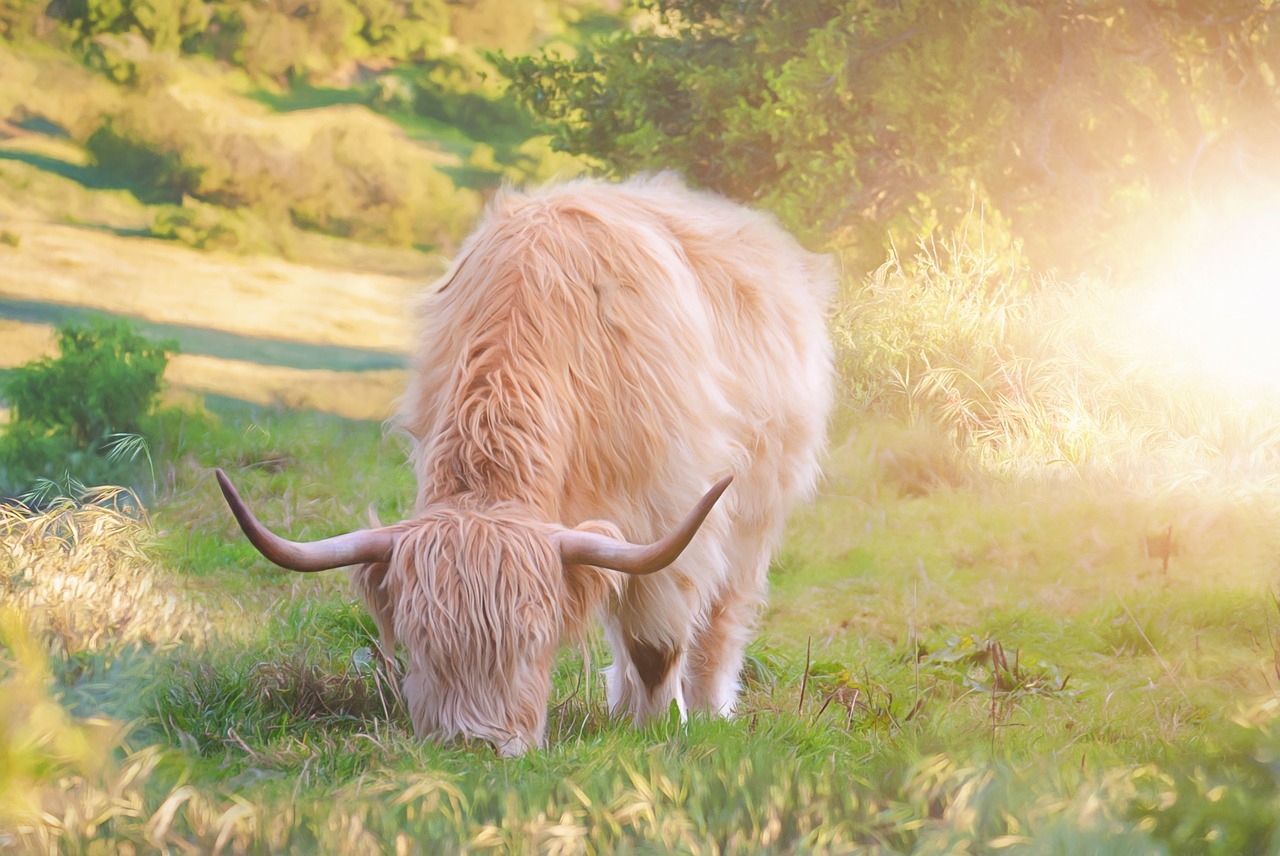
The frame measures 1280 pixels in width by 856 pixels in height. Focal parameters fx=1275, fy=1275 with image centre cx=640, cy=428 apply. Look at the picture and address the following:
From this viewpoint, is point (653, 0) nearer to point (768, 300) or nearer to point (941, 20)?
point (941, 20)

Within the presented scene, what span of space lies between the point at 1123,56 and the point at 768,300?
11.7 ft

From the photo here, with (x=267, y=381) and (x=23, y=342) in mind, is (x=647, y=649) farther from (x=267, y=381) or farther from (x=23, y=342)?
(x=23, y=342)

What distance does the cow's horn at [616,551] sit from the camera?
339 centimetres

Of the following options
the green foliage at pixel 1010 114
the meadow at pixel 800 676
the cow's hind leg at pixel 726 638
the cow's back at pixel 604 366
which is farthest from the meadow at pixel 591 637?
the cow's back at pixel 604 366

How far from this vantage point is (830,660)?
550cm

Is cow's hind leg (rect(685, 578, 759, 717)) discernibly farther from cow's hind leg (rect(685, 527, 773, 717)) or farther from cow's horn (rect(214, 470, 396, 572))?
cow's horn (rect(214, 470, 396, 572))

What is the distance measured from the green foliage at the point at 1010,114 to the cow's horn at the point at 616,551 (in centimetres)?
422

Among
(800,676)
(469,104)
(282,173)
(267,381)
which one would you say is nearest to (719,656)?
(800,676)

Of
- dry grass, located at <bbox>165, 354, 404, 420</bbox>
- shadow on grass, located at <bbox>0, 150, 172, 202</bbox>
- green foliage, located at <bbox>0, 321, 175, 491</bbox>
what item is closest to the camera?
green foliage, located at <bbox>0, 321, 175, 491</bbox>

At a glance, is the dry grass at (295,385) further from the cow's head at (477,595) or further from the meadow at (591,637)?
the cow's head at (477,595)

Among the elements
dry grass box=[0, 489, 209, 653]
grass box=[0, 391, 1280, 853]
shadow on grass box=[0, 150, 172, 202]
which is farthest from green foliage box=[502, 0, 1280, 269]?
shadow on grass box=[0, 150, 172, 202]

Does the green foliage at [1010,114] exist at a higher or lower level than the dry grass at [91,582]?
higher

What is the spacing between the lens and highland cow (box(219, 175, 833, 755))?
3447mm

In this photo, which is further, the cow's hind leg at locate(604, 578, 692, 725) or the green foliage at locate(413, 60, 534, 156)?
the green foliage at locate(413, 60, 534, 156)
